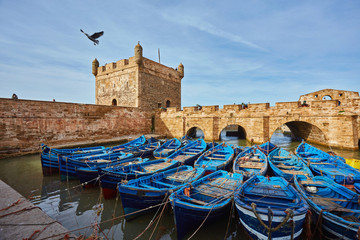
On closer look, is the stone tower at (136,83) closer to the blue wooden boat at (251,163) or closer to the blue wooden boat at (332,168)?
the blue wooden boat at (251,163)

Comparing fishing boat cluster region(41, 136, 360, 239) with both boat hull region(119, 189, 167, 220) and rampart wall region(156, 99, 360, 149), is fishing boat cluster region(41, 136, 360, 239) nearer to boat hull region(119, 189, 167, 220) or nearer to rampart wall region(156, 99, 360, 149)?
boat hull region(119, 189, 167, 220)

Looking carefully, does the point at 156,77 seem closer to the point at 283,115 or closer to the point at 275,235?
the point at 283,115

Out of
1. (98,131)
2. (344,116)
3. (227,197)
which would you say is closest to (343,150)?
(344,116)

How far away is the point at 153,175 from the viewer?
18.4 ft

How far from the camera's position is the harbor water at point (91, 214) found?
4.15 m

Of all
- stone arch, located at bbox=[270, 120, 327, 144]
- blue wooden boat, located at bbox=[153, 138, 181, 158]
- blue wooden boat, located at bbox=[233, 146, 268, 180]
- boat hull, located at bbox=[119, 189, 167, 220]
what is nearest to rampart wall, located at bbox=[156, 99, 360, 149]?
Result: stone arch, located at bbox=[270, 120, 327, 144]

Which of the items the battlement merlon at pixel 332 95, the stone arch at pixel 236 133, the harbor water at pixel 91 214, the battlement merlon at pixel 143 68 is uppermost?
the battlement merlon at pixel 143 68

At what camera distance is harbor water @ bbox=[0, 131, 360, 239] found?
4.15 meters

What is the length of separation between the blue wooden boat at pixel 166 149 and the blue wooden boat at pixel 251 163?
3932mm

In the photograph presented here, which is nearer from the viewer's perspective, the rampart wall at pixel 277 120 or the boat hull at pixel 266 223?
the boat hull at pixel 266 223

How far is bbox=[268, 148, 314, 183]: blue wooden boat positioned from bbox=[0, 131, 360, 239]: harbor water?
8.78ft

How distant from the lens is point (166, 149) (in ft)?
37.3

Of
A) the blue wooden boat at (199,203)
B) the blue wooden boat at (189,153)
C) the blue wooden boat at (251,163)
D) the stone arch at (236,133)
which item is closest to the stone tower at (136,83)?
the stone arch at (236,133)

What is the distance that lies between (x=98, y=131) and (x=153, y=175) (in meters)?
12.2
